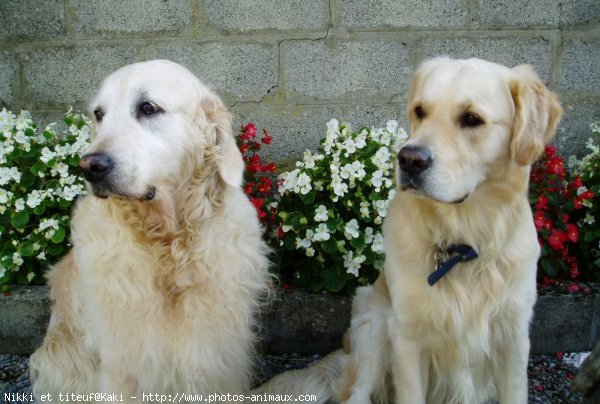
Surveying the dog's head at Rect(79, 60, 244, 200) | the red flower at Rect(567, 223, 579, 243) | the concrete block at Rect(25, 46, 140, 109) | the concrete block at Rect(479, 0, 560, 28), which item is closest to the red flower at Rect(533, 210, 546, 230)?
the red flower at Rect(567, 223, 579, 243)

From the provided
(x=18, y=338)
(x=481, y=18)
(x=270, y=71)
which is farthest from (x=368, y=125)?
(x=18, y=338)

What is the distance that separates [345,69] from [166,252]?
2.02m

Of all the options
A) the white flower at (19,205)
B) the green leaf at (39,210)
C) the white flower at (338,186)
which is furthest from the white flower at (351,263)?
the white flower at (19,205)

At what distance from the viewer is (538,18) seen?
3.64 meters

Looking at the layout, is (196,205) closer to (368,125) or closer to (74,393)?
(74,393)

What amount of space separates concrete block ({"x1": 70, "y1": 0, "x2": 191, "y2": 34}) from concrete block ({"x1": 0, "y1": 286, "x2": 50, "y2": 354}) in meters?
1.78

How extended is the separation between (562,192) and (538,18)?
117 centimetres

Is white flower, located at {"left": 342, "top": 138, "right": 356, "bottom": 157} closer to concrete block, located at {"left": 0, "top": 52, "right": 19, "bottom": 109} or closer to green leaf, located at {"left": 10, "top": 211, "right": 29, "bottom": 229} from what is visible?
green leaf, located at {"left": 10, "top": 211, "right": 29, "bottom": 229}

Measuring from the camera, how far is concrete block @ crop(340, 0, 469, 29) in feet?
12.0

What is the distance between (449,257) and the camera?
2.22 metres

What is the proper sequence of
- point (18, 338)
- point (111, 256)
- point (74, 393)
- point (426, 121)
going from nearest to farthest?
point (426, 121) → point (111, 256) → point (74, 393) → point (18, 338)

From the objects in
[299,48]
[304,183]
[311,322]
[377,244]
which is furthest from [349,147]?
[311,322]

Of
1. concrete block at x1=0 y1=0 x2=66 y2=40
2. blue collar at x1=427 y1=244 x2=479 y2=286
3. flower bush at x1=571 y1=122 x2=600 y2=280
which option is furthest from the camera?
concrete block at x1=0 y1=0 x2=66 y2=40

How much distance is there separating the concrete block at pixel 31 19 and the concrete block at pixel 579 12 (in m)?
3.35
